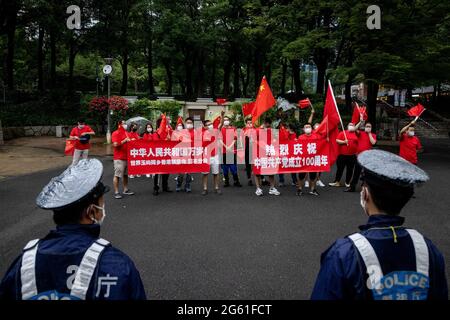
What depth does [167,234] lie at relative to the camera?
22.4 feet

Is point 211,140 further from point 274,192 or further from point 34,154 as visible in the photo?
point 34,154

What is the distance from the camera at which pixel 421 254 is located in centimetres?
208

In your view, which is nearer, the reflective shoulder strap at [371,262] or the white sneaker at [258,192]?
the reflective shoulder strap at [371,262]

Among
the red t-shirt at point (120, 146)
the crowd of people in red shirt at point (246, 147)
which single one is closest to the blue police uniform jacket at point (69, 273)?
the crowd of people in red shirt at point (246, 147)

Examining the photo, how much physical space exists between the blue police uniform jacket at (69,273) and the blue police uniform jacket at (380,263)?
102cm

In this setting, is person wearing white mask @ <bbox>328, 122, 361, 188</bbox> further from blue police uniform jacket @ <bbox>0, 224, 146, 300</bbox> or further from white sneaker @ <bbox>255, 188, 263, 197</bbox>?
blue police uniform jacket @ <bbox>0, 224, 146, 300</bbox>

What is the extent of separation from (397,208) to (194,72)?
170 ft

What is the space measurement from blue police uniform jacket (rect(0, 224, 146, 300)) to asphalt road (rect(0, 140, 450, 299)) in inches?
98.9

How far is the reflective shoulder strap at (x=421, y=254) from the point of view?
81.5 inches

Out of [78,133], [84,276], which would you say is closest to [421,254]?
[84,276]

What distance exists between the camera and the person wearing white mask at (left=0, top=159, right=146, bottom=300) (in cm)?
196

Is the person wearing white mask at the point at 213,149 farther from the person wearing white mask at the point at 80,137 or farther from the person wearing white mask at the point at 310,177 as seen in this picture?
the person wearing white mask at the point at 80,137

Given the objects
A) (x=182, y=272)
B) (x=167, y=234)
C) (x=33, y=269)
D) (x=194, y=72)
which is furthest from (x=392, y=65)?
(x=194, y=72)
